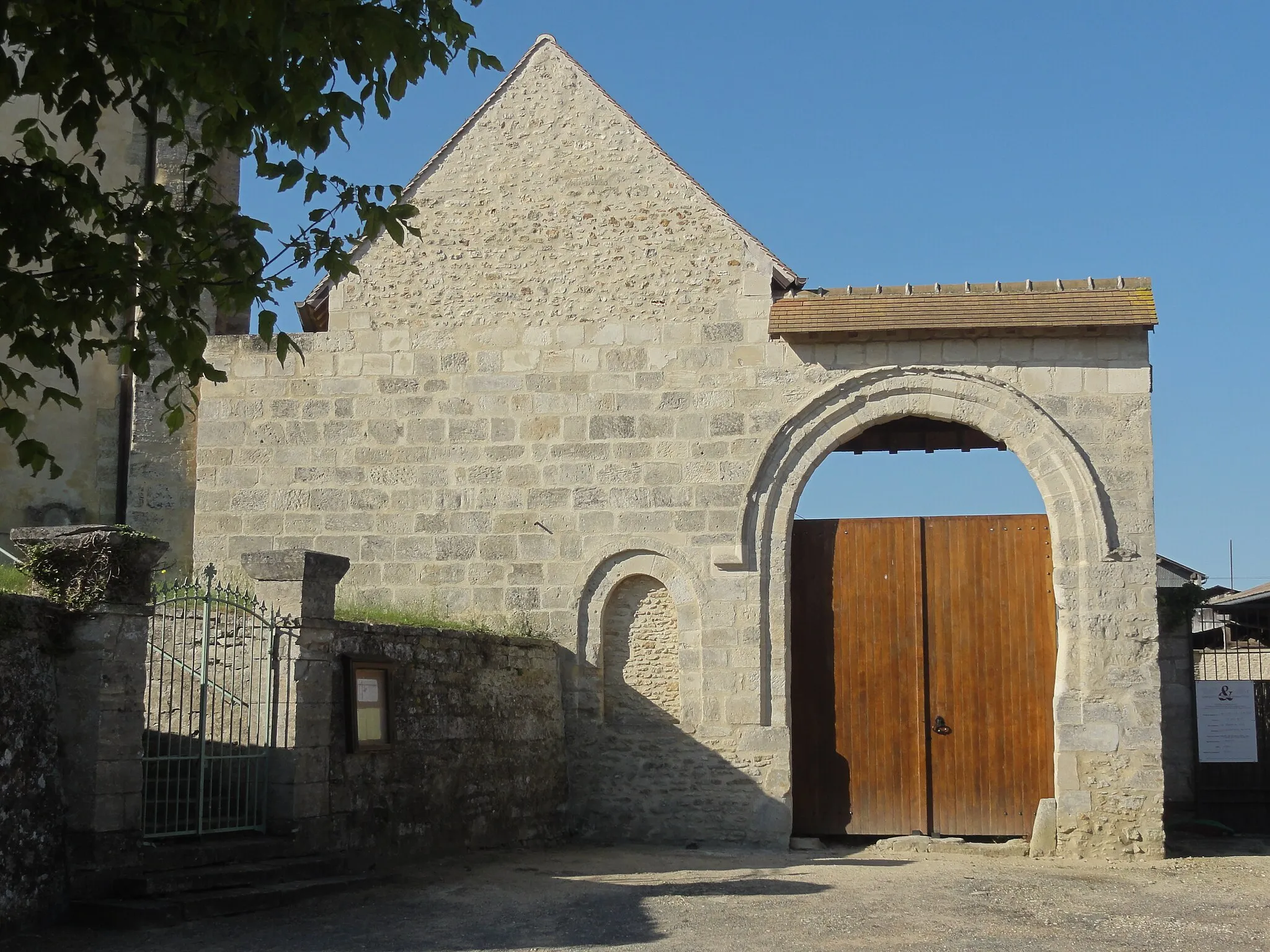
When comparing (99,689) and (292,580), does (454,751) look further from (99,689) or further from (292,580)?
(99,689)

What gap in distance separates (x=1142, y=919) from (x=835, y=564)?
15.2 feet

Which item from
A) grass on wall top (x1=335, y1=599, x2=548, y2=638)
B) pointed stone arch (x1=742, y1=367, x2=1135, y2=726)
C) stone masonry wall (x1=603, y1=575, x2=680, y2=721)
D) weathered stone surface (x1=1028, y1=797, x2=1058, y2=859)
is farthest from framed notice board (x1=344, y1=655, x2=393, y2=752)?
weathered stone surface (x1=1028, y1=797, x2=1058, y2=859)

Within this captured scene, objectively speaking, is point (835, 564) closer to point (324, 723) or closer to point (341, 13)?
point (324, 723)

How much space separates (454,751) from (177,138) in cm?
537

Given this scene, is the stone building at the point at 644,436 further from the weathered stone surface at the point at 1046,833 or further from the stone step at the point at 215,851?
the stone step at the point at 215,851

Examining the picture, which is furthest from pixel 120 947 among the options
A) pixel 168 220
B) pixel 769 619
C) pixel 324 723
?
pixel 769 619

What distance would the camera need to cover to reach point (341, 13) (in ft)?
18.5

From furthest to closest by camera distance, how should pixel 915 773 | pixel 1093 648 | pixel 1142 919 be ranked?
pixel 915 773, pixel 1093 648, pixel 1142 919

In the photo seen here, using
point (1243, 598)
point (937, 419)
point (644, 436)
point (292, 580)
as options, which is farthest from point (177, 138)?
point (1243, 598)

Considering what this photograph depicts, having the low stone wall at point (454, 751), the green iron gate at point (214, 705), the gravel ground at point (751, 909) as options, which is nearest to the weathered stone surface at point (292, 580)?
the green iron gate at point (214, 705)

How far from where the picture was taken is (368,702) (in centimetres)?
898

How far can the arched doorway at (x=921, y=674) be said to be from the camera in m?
11.5

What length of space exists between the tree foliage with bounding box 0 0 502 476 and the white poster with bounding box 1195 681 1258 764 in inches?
362

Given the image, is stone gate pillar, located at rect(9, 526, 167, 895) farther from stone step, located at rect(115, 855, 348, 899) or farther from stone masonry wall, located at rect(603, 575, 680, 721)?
stone masonry wall, located at rect(603, 575, 680, 721)
